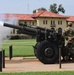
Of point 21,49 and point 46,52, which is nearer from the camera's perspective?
point 46,52

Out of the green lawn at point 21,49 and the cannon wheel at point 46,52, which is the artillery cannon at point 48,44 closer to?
the cannon wheel at point 46,52

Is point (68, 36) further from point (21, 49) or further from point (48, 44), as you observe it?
point (21, 49)

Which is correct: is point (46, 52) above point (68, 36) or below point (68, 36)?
below

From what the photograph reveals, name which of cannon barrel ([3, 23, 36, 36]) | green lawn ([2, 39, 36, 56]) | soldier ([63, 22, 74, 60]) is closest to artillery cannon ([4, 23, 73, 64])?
cannon barrel ([3, 23, 36, 36])

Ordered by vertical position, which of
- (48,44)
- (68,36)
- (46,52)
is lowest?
(46,52)

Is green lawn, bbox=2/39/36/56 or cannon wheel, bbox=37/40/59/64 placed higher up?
cannon wheel, bbox=37/40/59/64

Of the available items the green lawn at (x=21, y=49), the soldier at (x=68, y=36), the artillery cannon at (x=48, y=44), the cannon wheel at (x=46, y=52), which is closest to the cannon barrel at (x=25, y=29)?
the artillery cannon at (x=48, y=44)

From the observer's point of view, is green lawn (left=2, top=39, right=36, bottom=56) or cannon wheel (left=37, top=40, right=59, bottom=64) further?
green lawn (left=2, top=39, right=36, bottom=56)

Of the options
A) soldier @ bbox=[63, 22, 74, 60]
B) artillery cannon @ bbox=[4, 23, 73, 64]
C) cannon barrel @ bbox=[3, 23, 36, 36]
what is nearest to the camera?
artillery cannon @ bbox=[4, 23, 73, 64]

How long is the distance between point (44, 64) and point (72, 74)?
502cm

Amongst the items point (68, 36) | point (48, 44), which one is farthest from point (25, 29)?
point (68, 36)

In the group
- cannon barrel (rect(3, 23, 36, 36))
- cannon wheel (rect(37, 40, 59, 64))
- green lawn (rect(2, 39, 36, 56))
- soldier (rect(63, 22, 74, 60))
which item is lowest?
green lawn (rect(2, 39, 36, 56))

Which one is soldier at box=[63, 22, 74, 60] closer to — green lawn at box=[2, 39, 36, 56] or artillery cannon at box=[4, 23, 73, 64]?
artillery cannon at box=[4, 23, 73, 64]

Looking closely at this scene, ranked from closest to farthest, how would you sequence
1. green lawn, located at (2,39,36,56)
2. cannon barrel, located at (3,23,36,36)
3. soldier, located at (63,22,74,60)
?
1. cannon barrel, located at (3,23,36,36)
2. soldier, located at (63,22,74,60)
3. green lawn, located at (2,39,36,56)
